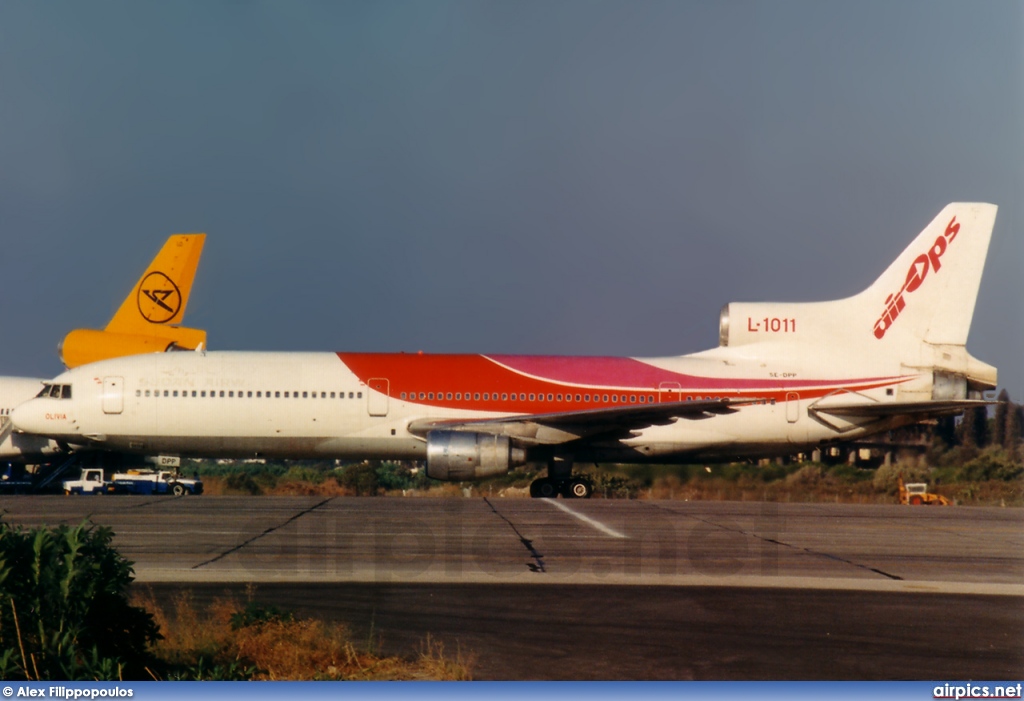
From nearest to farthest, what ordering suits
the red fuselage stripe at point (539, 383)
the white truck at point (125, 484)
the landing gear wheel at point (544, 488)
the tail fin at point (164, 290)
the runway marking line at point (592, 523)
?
the runway marking line at point (592, 523), the red fuselage stripe at point (539, 383), the landing gear wheel at point (544, 488), the white truck at point (125, 484), the tail fin at point (164, 290)

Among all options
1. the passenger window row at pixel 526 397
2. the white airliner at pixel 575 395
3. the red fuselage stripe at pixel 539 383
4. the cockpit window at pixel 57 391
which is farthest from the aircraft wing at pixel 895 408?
the cockpit window at pixel 57 391

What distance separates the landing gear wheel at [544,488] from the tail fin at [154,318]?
15601 mm

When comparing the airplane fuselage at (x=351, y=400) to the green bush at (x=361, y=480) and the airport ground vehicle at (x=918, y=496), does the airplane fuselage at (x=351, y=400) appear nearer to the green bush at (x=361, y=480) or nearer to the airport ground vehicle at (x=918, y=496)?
the airport ground vehicle at (x=918, y=496)

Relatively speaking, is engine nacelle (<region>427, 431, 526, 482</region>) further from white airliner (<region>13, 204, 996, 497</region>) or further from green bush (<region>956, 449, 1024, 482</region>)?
green bush (<region>956, 449, 1024, 482</region>)

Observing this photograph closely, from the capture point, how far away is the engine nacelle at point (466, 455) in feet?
78.1

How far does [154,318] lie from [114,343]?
224 centimetres

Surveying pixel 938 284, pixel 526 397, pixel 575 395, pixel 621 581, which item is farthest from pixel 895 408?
pixel 621 581

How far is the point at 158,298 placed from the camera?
38.8 meters

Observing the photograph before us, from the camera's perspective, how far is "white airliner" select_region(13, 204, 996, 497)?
25578 millimetres

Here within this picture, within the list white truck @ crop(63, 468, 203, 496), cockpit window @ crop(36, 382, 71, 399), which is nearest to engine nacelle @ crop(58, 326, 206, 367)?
white truck @ crop(63, 468, 203, 496)

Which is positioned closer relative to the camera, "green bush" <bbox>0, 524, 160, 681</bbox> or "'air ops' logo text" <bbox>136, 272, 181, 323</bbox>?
"green bush" <bbox>0, 524, 160, 681</bbox>

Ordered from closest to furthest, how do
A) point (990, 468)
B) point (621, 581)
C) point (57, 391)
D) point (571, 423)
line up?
point (621, 581) < point (571, 423) < point (57, 391) < point (990, 468)

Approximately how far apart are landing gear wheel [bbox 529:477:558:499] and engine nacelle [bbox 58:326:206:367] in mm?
14847

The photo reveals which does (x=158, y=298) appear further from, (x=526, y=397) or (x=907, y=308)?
(x=907, y=308)
